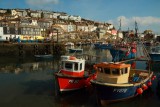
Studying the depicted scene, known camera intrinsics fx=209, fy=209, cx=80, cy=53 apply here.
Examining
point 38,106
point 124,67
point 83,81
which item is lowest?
point 38,106

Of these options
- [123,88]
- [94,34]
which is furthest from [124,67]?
[94,34]

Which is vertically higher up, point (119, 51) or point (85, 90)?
point (119, 51)

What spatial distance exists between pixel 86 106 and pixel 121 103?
9.41 feet

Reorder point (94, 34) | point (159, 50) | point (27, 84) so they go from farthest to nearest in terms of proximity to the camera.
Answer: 1. point (94, 34)
2. point (159, 50)
3. point (27, 84)

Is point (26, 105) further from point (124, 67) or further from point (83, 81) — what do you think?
point (124, 67)

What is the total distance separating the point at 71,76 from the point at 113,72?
154 inches

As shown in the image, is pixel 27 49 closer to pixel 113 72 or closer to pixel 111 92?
pixel 113 72

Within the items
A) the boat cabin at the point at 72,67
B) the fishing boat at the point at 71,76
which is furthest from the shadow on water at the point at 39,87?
the boat cabin at the point at 72,67

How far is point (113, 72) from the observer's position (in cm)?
1653

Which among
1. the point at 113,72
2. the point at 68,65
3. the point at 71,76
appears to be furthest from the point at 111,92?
the point at 68,65

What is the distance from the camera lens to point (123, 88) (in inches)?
643

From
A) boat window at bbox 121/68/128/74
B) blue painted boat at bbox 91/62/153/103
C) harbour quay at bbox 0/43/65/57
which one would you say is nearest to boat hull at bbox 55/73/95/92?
blue painted boat at bbox 91/62/153/103

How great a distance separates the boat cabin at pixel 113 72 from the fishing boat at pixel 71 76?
2657 mm

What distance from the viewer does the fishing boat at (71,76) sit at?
725 inches
